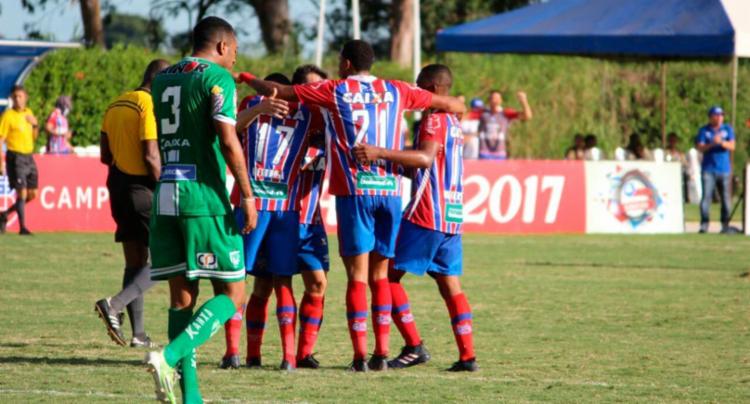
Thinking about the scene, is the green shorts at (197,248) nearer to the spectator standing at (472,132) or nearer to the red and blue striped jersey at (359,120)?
the red and blue striped jersey at (359,120)

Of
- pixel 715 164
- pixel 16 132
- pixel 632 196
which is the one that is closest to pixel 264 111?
pixel 16 132

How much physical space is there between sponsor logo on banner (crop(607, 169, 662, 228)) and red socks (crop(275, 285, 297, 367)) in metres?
15.1

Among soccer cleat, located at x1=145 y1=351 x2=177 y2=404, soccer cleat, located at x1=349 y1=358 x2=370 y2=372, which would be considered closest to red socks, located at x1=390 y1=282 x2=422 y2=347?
soccer cleat, located at x1=349 y1=358 x2=370 y2=372

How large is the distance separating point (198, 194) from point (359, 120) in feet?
5.74

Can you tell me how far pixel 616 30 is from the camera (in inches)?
979

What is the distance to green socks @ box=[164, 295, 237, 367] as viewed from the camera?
742 centimetres

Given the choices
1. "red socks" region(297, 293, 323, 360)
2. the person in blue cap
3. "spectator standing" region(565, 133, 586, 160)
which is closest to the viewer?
"red socks" region(297, 293, 323, 360)

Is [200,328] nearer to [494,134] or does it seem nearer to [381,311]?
[381,311]

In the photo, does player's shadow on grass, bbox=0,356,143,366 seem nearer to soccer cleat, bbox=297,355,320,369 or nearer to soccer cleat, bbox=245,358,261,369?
soccer cleat, bbox=245,358,261,369

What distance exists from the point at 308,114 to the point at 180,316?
2.08 meters

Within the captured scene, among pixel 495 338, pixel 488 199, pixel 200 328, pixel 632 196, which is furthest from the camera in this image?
pixel 632 196

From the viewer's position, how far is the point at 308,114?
9.53m

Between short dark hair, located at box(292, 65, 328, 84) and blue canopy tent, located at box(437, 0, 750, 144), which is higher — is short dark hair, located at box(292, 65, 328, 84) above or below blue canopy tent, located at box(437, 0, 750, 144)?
below

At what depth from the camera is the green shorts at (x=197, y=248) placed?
7.77 m
